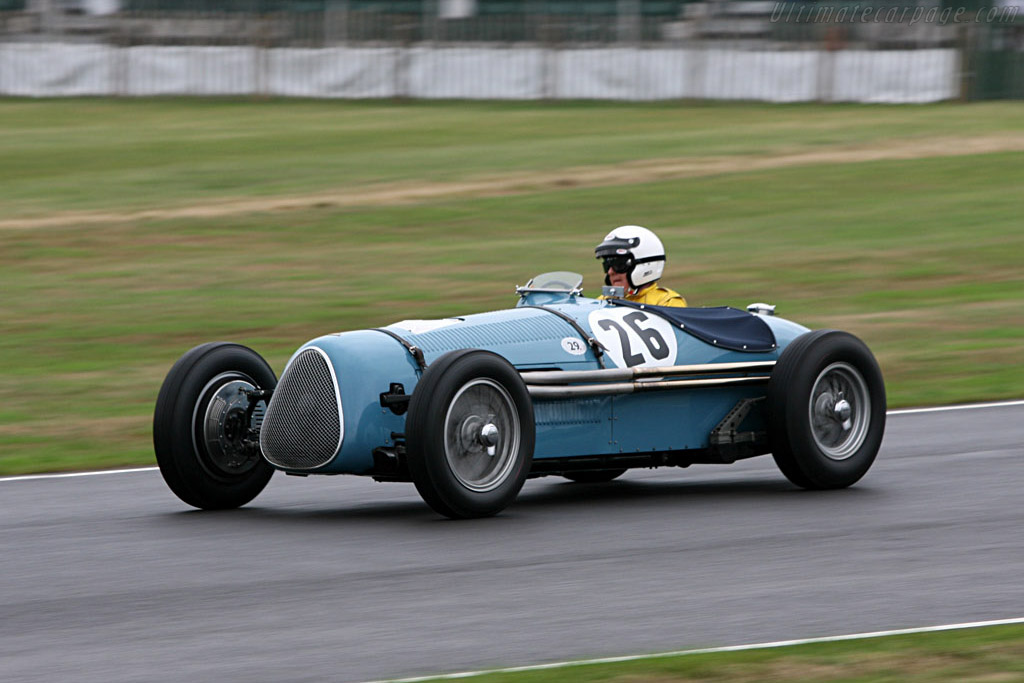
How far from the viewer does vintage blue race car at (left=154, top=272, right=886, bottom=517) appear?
8055 mm

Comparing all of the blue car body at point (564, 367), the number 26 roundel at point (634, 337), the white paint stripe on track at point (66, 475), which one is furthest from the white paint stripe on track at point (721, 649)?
the white paint stripe on track at point (66, 475)

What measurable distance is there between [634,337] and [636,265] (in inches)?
31.4

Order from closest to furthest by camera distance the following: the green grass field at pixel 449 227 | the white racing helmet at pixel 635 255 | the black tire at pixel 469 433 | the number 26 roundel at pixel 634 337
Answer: the black tire at pixel 469 433
the number 26 roundel at pixel 634 337
the white racing helmet at pixel 635 255
the green grass field at pixel 449 227

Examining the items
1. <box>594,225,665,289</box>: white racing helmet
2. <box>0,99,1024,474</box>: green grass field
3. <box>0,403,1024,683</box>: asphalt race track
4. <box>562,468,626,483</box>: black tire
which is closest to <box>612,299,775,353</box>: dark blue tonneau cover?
<box>594,225,665,289</box>: white racing helmet

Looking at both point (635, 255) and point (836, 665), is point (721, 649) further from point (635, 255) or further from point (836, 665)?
point (635, 255)

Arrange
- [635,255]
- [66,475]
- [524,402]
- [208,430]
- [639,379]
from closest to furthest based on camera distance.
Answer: [524,402], [208,430], [639,379], [635,255], [66,475]

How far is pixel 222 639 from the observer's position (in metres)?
6.08

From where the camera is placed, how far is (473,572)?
7098 millimetres

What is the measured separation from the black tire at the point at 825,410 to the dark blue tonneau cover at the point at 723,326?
0.91 feet

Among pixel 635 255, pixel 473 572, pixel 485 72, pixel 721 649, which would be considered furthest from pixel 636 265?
pixel 485 72

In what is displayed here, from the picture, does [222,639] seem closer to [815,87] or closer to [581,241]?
[581,241]

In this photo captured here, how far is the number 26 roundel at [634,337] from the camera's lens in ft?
28.7

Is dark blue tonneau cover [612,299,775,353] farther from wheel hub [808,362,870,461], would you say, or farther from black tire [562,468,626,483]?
black tire [562,468,626,483]

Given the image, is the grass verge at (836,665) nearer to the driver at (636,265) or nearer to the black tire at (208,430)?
the black tire at (208,430)
